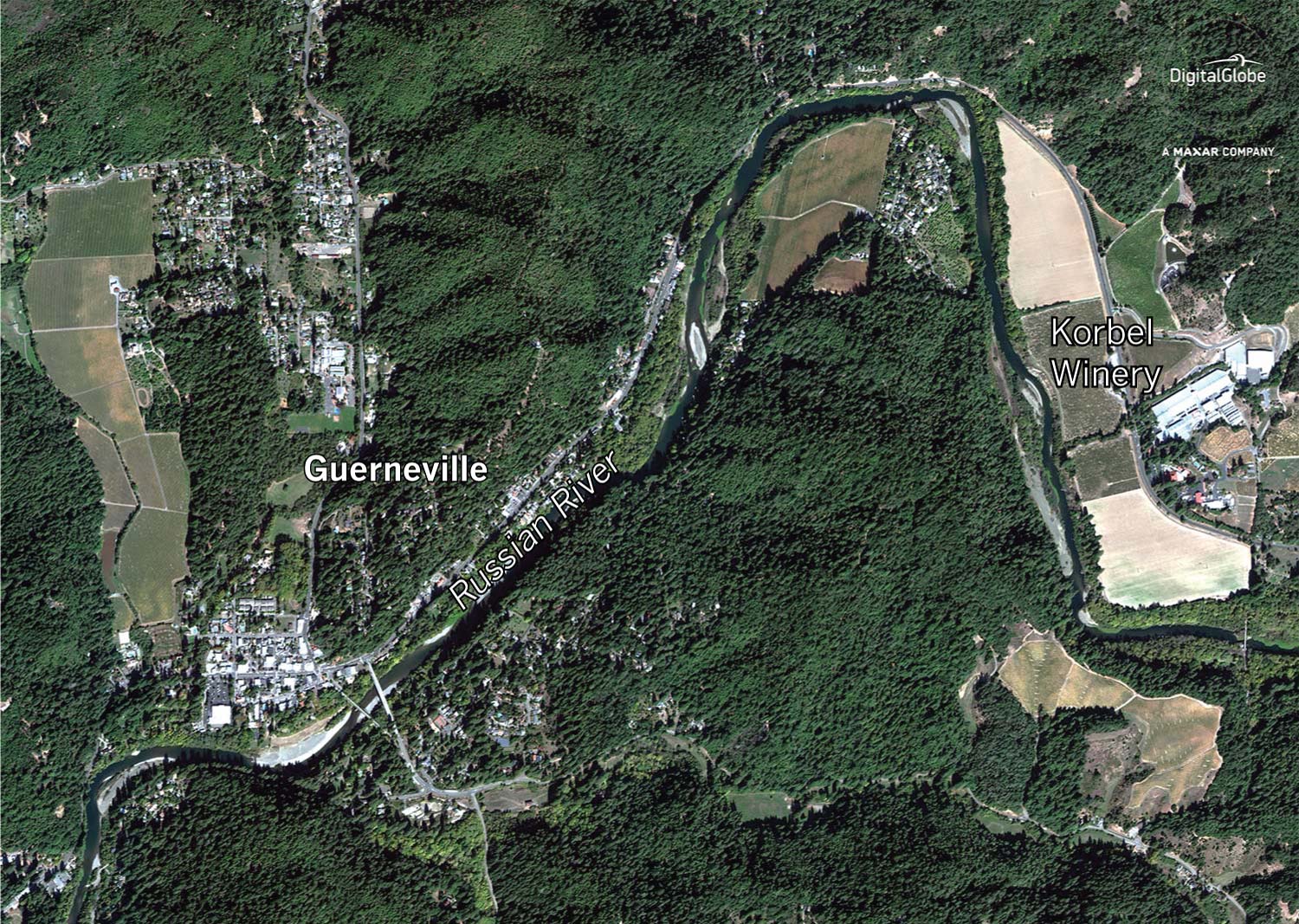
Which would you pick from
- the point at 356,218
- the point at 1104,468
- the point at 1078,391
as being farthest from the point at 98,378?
the point at 1104,468

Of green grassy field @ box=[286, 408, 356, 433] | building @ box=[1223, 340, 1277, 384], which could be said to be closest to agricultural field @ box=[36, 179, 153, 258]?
green grassy field @ box=[286, 408, 356, 433]

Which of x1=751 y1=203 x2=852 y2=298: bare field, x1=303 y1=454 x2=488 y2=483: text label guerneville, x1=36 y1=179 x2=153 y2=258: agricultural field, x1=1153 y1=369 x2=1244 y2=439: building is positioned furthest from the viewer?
x1=751 y1=203 x2=852 y2=298: bare field

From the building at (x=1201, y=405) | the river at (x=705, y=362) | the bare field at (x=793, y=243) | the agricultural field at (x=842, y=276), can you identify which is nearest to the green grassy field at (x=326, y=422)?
the river at (x=705, y=362)

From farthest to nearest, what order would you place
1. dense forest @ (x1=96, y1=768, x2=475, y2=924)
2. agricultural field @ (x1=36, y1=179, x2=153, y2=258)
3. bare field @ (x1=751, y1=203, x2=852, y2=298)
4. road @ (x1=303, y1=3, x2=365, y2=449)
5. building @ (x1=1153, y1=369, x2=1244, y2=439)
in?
bare field @ (x1=751, y1=203, x2=852, y2=298)
building @ (x1=1153, y1=369, x2=1244, y2=439)
agricultural field @ (x1=36, y1=179, x2=153, y2=258)
road @ (x1=303, y1=3, x2=365, y2=449)
dense forest @ (x1=96, y1=768, x2=475, y2=924)

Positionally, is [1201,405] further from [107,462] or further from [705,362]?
[107,462]

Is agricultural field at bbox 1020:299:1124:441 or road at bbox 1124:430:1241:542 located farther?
agricultural field at bbox 1020:299:1124:441

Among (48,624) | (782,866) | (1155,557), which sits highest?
(48,624)

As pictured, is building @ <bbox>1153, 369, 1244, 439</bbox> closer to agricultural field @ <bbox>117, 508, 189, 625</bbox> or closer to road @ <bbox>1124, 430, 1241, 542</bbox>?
road @ <bbox>1124, 430, 1241, 542</bbox>
